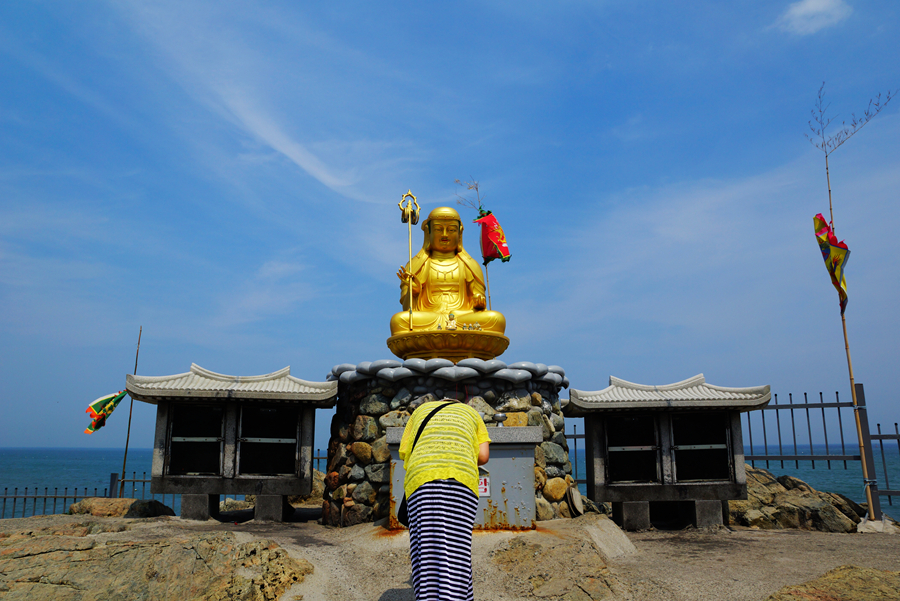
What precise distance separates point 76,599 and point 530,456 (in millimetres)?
4215

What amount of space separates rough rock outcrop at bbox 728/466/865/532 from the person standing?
24.8 ft

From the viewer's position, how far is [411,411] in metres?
7.96

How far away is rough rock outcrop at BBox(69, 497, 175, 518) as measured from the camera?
847 centimetres

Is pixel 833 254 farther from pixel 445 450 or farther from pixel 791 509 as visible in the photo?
pixel 445 450

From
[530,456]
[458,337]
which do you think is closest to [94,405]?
[458,337]

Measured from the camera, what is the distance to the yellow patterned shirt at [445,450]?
3010mm

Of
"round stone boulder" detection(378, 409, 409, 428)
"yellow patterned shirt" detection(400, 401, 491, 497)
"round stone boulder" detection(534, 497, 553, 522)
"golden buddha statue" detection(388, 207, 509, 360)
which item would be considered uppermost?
"golden buddha statue" detection(388, 207, 509, 360)

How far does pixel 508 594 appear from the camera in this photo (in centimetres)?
472

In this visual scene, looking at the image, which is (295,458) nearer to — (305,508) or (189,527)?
(189,527)

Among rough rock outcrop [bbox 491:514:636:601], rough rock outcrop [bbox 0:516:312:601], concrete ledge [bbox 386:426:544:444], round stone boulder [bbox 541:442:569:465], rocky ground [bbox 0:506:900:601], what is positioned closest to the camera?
rough rock outcrop [bbox 0:516:312:601]

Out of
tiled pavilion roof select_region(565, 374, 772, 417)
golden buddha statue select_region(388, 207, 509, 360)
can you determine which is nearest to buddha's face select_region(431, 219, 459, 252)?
golden buddha statue select_region(388, 207, 509, 360)

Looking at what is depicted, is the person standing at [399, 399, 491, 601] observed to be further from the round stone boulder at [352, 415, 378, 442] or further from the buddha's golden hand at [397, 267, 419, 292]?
the buddha's golden hand at [397, 267, 419, 292]

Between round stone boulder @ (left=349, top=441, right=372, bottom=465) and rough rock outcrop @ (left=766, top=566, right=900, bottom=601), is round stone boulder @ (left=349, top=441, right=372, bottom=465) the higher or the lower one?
the higher one

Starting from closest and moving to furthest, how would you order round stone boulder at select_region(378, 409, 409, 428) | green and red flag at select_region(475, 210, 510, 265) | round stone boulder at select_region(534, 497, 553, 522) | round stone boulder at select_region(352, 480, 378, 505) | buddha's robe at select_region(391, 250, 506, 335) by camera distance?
round stone boulder at select_region(534, 497, 553, 522), round stone boulder at select_region(352, 480, 378, 505), round stone boulder at select_region(378, 409, 409, 428), green and red flag at select_region(475, 210, 510, 265), buddha's robe at select_region(391, 250, 506, 335)
